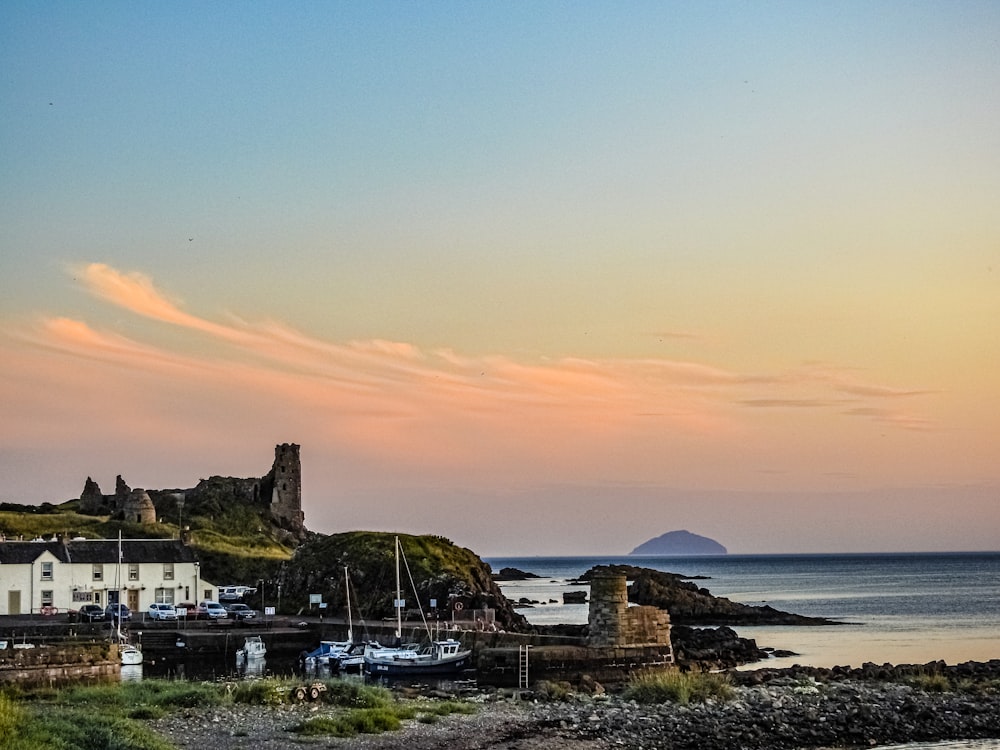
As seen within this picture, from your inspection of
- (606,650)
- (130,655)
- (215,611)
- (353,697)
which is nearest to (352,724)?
(353,697)

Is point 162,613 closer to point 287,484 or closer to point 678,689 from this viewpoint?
point 678,689

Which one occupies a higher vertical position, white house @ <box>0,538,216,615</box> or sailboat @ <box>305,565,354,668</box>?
white house @ <box>0,538,216,615</box>

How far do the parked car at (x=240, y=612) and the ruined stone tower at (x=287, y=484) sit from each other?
45.0 meters

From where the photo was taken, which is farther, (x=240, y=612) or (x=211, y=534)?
(x=211, y=534)

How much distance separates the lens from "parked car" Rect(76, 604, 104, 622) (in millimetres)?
66062

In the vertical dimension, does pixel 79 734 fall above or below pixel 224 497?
below

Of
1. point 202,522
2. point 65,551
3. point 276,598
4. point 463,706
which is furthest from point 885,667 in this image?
point 202,522

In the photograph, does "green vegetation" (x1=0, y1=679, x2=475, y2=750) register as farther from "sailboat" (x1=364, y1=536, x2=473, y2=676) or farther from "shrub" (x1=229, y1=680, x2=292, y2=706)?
"sailboat" (x1=364, y1=536, x2=473, y2=676)

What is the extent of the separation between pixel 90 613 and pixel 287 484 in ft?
182

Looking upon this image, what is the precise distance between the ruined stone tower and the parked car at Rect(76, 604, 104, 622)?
49.9m

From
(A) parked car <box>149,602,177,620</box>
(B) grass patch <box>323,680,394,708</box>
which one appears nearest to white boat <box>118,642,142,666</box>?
(A) parked car <box>149,602,177,620</box>

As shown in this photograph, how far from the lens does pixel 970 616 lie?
9081cm

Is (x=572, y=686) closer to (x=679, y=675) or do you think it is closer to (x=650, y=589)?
(x=679, y=675)

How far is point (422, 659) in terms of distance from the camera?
2002 inches
